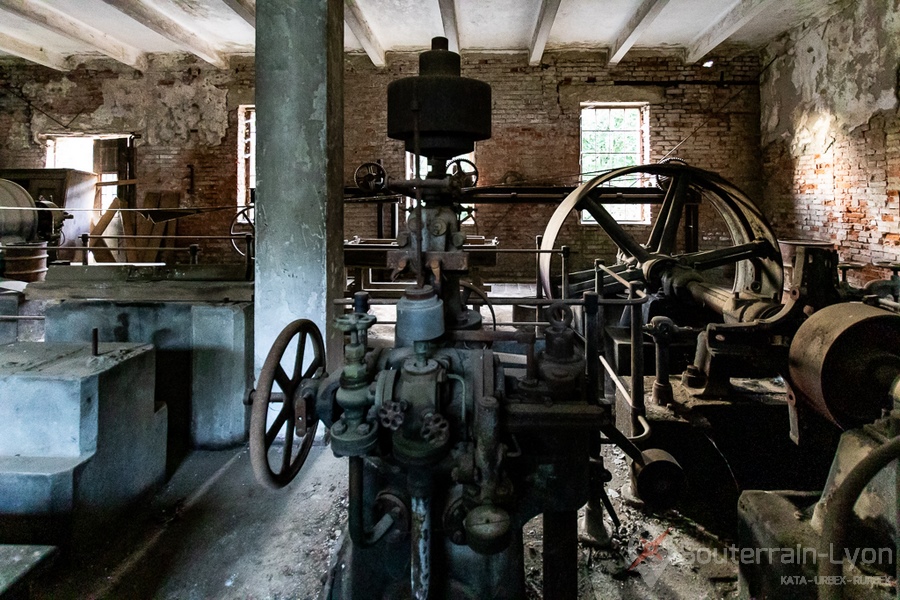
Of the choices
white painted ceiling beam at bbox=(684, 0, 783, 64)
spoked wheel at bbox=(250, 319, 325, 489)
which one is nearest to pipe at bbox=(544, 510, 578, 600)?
spoked wheel at bbox=(250, 319, 325, 489)

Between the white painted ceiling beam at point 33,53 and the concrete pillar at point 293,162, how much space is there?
24.2 feet

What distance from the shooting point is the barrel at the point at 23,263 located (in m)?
5.91

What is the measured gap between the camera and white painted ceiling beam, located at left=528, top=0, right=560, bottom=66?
19.7ft

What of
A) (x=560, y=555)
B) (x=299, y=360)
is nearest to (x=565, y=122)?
(x=299, y=360)

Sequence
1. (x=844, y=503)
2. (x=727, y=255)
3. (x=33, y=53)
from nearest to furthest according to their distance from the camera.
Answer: (x=844, y=503), (x=727, y=255), (x=33, y=53)

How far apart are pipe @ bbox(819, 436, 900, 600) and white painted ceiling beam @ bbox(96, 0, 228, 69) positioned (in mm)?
7640

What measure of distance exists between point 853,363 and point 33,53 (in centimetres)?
1095

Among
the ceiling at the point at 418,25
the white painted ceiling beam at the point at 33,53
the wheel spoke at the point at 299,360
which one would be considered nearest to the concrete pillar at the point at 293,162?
the wheel spoke at the point at 299,360

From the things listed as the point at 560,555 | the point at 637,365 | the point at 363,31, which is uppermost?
the point at 363,31

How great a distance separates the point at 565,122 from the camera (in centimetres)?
808

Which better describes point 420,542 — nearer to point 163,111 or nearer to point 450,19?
point 450,19

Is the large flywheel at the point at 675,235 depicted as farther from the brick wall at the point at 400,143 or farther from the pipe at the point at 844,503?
the brick wall at the point at 400,143

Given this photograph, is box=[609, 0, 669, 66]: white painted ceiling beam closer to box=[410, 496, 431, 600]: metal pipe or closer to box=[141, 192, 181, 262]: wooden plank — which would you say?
box=[410, 496, 431, 600]: metal pipe

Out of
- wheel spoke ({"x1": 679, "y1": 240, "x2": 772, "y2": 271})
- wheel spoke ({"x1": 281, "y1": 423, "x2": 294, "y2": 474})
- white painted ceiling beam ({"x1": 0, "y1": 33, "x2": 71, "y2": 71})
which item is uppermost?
white painted ceiling beam ({"x1": 0, "y1": 33, "x2": 71, "y2": 71})
